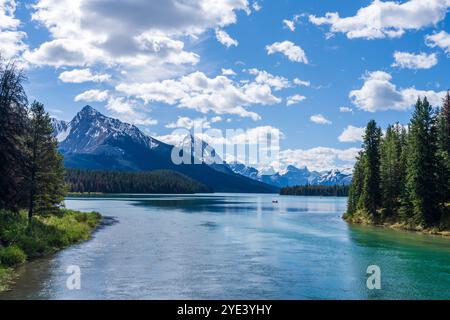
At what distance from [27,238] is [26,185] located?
858 centimetres

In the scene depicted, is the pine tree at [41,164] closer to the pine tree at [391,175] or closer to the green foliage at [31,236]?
the green foliage at [31,236]

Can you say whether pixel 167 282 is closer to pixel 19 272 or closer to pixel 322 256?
pixel 19 272

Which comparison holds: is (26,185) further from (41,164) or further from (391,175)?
(391,175)

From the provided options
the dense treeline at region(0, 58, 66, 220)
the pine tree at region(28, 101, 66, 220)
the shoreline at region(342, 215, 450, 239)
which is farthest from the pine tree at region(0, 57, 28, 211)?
the shoreline at region(342, 215, 450, 239)

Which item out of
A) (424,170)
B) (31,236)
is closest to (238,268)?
(31,236)

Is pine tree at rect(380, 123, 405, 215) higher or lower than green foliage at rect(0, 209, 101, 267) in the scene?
higher

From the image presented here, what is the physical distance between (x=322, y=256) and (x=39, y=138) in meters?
36.8

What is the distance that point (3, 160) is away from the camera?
3906 centimetres

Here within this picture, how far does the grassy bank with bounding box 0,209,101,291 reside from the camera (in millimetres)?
34531

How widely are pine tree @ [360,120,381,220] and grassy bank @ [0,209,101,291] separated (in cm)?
6096

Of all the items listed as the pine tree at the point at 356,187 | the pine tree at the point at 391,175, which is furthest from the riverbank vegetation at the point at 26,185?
the pine tree at the point at 356,187

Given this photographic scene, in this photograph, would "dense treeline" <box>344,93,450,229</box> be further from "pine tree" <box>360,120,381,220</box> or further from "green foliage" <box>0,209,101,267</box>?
"green foliage" <box>0,209,101,267</box>
